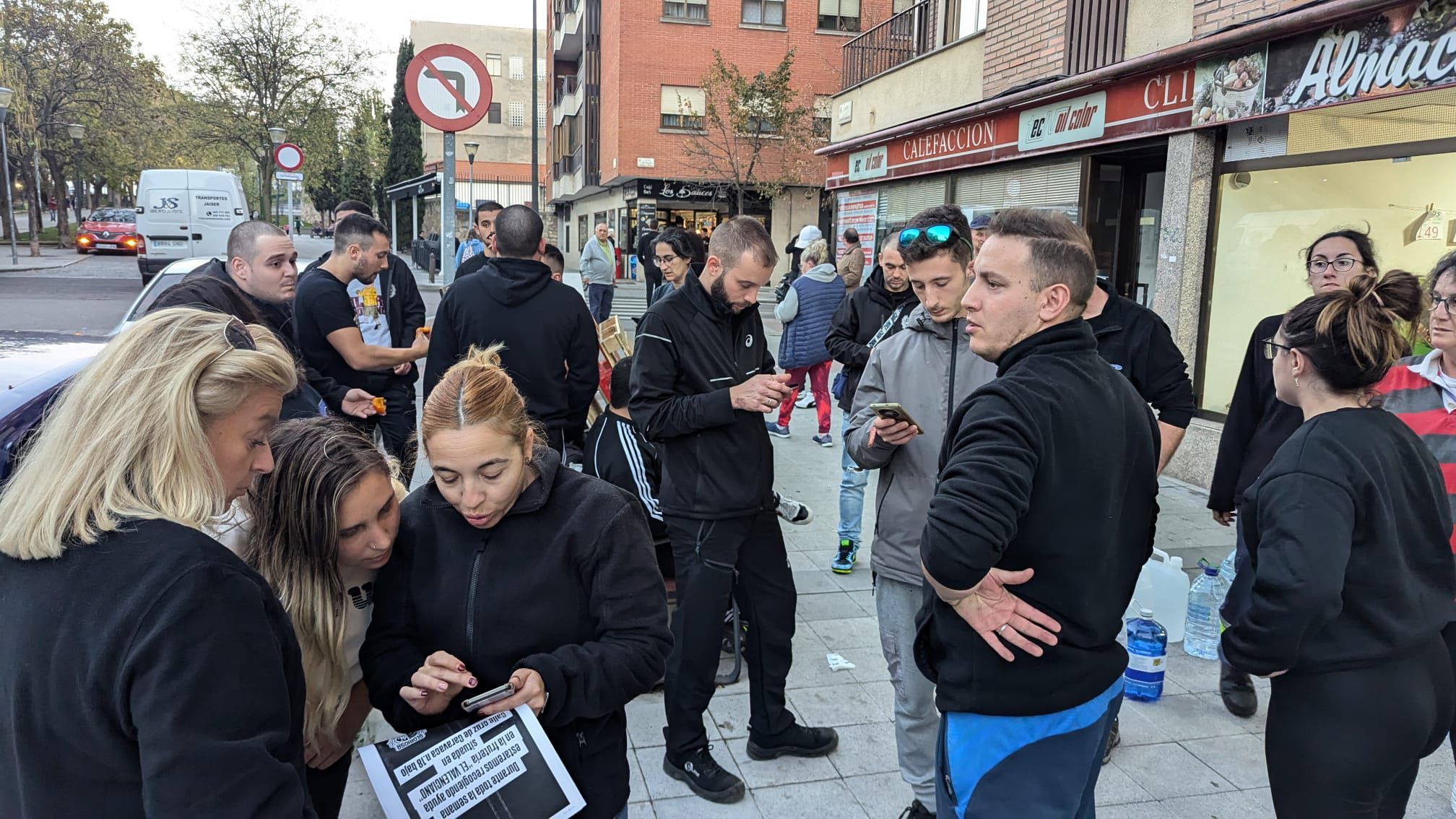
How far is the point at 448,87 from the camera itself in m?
6.13

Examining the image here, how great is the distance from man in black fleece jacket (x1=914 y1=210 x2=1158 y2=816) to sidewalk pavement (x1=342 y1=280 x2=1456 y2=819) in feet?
4.15

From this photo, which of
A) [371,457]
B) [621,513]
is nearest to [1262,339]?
[621,513]

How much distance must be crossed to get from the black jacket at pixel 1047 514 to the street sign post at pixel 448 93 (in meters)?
4.83

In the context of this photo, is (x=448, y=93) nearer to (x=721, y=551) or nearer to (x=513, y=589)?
(x=721, y=551)

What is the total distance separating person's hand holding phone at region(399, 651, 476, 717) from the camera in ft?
6.01

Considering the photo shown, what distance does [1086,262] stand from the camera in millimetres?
2025

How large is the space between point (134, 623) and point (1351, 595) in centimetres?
248

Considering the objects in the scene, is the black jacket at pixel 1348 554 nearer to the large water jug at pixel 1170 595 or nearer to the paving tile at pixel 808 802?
the paving tile at pixel 808 802

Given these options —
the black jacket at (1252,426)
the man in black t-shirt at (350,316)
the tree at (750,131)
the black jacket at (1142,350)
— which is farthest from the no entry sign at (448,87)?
the tree at (750,131)

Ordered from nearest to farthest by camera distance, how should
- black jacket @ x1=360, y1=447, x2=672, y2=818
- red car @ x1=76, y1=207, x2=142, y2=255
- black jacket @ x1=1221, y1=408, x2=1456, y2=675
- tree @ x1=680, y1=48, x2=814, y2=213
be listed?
1. black jacket @ x1=360, y1=447, x2=672, y2=818
2. black jacket @ x1=1221, y1=408, x2=1456, y2=675
3. tree @ x1=680, y1=48, x2=814, y2=213
4. red car @ x1=76, y1=207, x2=142, y2=255

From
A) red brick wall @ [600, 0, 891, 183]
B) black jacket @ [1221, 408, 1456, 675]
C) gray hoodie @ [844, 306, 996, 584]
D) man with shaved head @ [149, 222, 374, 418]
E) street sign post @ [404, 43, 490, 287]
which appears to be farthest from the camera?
red brick wall @ [600, 0, 891, 183]

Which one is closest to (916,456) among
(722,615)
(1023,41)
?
(722,615)

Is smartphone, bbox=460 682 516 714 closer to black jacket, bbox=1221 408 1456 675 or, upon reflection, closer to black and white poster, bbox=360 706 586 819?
black and white poster, bbox=360 706 586 819

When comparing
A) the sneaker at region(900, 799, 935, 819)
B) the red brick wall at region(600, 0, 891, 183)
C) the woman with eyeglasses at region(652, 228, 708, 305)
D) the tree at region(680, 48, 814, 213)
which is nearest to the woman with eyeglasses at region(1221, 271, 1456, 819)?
the sneaker at region(900, 799, 935, 819)
